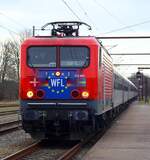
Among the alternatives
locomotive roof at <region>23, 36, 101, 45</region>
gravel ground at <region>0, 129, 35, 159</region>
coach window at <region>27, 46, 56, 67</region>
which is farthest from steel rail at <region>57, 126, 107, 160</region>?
locomotive roof at <region>23, 36, 101, 45</region>

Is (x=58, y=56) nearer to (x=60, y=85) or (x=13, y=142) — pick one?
(x=60, y=85)

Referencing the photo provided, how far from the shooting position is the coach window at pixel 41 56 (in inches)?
576

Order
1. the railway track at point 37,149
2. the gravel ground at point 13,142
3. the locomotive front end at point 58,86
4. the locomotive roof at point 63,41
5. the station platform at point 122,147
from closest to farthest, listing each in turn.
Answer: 1. the station platform at point 122,147
2. the railway track at point 37,149
3. the gravel ground at point 13,142
4. the locomotive front end at point 58,86
5. the locomotive roof at point 63,41

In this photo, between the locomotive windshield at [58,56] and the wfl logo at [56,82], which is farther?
the locomotive windshield at [58,56]

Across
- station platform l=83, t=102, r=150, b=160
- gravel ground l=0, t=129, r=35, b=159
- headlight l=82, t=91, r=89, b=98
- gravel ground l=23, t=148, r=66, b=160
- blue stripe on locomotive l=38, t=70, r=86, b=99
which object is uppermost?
blue stripe on locomotive l=38, t=70, r=86, b=99

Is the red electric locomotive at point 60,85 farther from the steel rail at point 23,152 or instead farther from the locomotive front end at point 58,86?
the steel rail at point 23,152

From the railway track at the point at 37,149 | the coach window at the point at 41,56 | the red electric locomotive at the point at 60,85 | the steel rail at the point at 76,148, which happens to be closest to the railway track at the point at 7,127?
the steel rail at the point at 76,148

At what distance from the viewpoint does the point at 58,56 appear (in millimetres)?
14633

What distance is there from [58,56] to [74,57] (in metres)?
0.45

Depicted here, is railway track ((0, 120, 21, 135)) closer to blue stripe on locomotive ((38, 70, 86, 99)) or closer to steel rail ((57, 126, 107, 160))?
steel rail ((57, 126, 107, 160))

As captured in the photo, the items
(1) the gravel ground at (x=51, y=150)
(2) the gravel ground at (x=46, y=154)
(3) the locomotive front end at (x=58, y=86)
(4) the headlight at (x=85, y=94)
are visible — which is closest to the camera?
(2) the gravel ground at (x=46, y=154)

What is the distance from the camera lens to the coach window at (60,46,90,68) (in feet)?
47.7

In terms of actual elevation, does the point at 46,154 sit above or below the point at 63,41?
below

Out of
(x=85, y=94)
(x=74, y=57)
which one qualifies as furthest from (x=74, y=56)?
(x=85, y=94)
